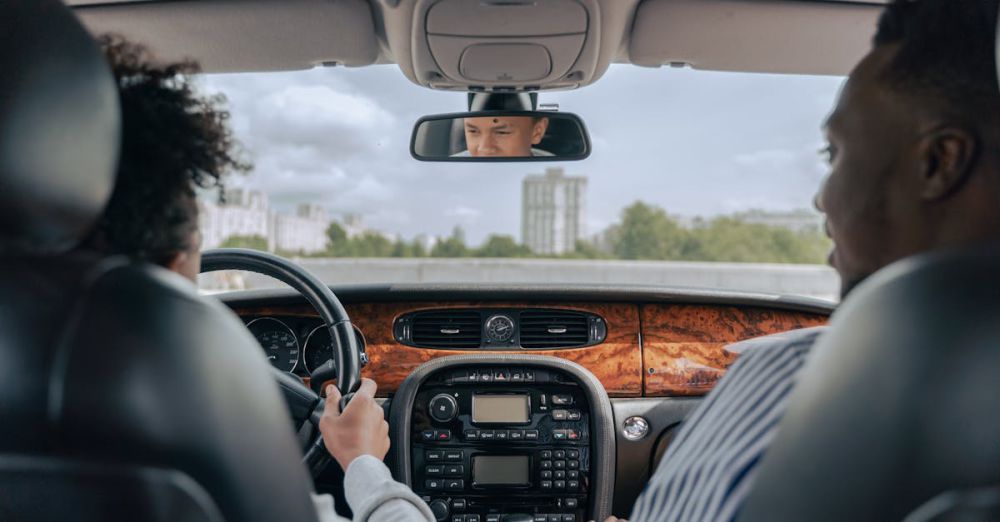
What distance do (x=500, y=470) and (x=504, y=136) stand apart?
1.48 metres

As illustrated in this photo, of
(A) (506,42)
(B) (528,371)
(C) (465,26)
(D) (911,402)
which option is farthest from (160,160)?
(B) (528,371)

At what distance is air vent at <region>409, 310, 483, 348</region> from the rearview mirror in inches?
28.7

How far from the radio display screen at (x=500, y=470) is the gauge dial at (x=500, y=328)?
1.78 feet

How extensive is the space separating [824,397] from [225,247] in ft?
7.30

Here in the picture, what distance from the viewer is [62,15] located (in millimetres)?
1179

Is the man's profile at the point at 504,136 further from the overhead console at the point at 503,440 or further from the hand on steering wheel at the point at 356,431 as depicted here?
the hand on steering wheel at the point at 356,431

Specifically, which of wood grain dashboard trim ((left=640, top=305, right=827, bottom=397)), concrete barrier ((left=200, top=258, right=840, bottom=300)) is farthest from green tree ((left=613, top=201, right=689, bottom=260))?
wood grain dashboard trim ((left=640, top=305, right=827, bottom=397))

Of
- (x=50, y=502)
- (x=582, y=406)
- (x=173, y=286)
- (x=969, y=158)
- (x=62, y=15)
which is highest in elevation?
(x=62, y=15)

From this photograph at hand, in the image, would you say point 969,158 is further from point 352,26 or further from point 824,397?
point 352,26

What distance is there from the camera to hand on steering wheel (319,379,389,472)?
2205 millimetres

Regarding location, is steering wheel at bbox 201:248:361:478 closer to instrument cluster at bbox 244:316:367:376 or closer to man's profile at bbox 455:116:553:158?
instrument cluster at bbox 244:316:367:376

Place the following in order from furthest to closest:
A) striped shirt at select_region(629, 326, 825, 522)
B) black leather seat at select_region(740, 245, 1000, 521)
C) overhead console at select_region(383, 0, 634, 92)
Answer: overhead console at select_region(383, 0, 634, 92) → striped shirt at select_region(629, 326, 825, 522) → black leather seat at select_region(740, 245, 1000, 521)

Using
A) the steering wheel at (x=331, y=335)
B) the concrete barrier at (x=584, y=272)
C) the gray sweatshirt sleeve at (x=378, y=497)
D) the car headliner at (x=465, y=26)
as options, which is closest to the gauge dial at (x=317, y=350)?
the steering wheel at (x=331, y=335)

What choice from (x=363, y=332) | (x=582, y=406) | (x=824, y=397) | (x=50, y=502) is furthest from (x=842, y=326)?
(x=363, y=332)
